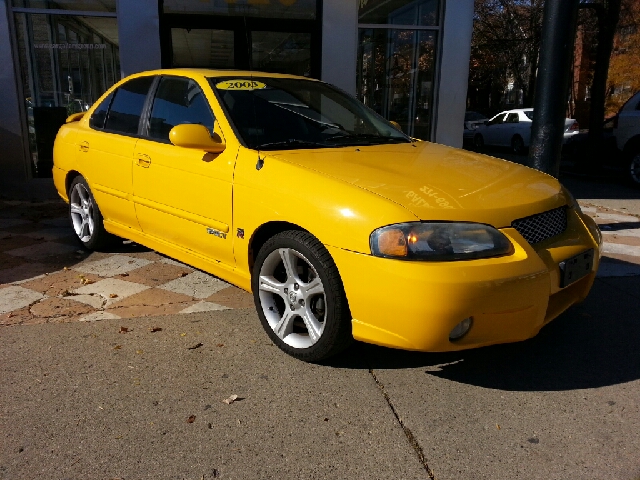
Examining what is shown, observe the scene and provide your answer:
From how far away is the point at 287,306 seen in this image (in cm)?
322

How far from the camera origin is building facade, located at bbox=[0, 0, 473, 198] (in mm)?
8086

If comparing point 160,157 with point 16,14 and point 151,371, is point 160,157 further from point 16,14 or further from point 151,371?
point 16,14

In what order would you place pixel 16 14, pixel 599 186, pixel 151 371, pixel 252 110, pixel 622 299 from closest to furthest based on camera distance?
pixel 151 371 < pixel 252 110 < pixel 622 299 < pixel 16 14 < pixel 599 186

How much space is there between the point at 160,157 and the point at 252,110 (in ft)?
2.46

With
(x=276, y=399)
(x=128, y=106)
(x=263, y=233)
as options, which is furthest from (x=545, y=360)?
(x=128, y=106)

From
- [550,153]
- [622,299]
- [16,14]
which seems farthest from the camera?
[16,14]

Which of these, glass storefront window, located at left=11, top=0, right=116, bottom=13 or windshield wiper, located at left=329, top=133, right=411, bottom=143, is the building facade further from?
windshield wiper, located at left=329, top=133, right=411, bottom=143

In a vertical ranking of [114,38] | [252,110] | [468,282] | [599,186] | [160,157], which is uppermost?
[114,38]

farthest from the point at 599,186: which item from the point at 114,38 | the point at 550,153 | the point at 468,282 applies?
the point at 468,282

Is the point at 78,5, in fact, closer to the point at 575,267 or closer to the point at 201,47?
the point at 201,47

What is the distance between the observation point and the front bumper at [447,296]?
2.59 meters

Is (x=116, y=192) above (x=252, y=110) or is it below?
below

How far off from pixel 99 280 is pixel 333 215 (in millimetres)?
2528

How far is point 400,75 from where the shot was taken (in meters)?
9.48
